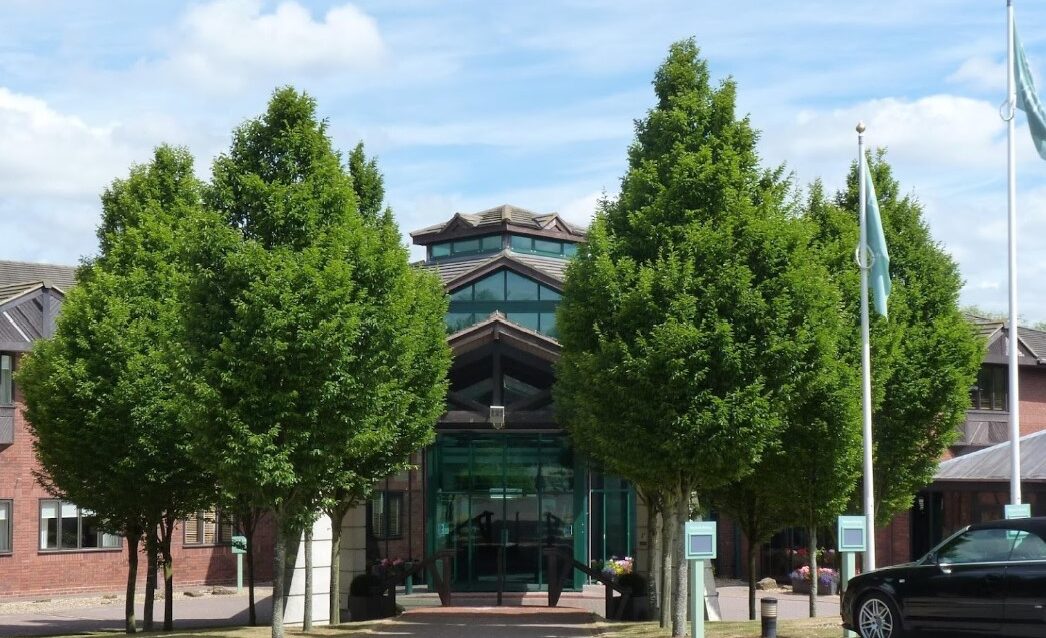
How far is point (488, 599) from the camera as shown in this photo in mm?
29625

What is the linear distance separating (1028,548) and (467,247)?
2999 cm

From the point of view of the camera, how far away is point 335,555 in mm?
25078

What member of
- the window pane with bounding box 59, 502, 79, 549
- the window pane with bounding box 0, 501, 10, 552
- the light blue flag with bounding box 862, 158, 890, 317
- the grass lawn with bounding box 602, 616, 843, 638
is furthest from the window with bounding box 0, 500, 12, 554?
Result: the light blue flag with bounding box 862, 158, 890, 317

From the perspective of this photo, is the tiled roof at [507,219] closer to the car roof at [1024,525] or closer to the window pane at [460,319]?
the window pane at [460,319]

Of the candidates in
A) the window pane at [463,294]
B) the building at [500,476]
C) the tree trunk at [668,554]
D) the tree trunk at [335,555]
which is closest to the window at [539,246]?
the window pane at [463,294]

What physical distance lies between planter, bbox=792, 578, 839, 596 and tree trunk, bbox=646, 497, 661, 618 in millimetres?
9316

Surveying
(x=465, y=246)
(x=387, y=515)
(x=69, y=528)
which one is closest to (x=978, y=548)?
(x=387, y=515)

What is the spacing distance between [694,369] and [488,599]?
1259 centimetres

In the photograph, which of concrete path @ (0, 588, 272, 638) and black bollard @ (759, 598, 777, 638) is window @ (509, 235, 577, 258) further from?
black bollard @ (759, 598, 777, 638)

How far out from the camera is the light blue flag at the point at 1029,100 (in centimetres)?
2020

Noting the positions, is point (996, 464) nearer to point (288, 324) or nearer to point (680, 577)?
point (680, 577)

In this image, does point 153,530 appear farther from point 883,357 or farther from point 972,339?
point 972,339

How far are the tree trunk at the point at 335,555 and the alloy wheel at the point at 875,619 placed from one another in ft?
35.7

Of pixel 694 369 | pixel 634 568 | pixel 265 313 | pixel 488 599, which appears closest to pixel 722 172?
pixel 694 369
